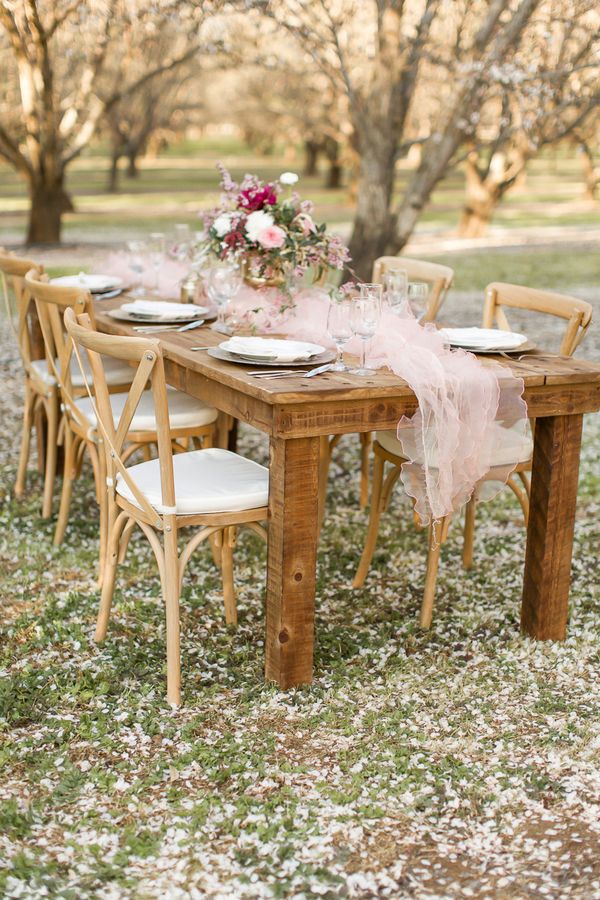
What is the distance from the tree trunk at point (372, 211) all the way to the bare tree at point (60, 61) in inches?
78.5

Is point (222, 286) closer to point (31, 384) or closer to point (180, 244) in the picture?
point (180, 244)

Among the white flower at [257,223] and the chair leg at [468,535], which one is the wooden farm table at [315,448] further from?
the chair leg at [468,535]

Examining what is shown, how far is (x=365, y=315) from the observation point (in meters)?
3.15

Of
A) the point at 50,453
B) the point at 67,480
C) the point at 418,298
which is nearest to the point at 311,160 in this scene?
the point at 50,453

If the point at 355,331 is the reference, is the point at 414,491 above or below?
below

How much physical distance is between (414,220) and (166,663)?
601 cm

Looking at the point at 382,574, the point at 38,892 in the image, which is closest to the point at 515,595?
the point at 382,574

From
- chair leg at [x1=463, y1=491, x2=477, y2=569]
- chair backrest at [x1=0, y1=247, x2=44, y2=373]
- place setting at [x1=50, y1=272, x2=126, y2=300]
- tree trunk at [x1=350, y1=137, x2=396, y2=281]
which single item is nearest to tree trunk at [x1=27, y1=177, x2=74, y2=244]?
tree trunk at [x1=350, y1=137, x2=396, y2=281]

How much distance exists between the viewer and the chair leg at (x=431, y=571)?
11.9ft

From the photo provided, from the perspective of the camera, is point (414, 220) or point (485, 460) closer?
point (485, 460)

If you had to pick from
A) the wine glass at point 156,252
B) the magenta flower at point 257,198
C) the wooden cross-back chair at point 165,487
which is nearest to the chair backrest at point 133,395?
the wooden cross-back chair at point 165,487

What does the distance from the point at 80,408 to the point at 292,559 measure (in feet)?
4.94

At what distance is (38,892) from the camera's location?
2348mm

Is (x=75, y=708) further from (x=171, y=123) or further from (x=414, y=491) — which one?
(x=171, y=123)
